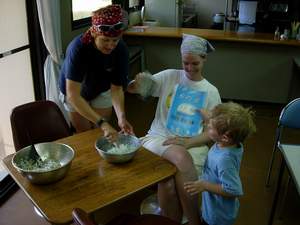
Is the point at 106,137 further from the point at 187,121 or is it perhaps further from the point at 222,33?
the point at 222,33

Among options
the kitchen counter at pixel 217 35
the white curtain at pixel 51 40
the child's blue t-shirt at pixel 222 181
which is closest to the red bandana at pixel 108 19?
the child's blue t-shirt at pixel 222 181

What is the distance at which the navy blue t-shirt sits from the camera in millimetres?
1834

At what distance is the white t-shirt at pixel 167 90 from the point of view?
195 centimetres

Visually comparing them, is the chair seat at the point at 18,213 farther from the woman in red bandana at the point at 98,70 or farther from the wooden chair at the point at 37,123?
the woman in red bandana at the point at 98,70

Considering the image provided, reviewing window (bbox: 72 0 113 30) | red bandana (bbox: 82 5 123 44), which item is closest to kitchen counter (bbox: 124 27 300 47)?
window (bbox: 72 0 113 30)

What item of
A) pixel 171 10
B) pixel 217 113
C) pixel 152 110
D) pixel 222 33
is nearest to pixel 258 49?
pixel 222 33

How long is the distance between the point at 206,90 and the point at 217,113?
509 mm

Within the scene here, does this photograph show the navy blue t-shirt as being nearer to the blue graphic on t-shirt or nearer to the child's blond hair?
the blue graphic on t-shirt

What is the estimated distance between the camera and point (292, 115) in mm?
2164

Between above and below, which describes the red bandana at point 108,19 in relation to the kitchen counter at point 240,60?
above

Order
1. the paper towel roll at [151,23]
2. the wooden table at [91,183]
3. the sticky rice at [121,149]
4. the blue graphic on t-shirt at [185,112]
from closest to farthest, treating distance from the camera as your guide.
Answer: the wooden table at [91,183], the sticky rice at [121,149], the blue graphic on t-shirt at [185,112], the paper towel roll at [151,23]

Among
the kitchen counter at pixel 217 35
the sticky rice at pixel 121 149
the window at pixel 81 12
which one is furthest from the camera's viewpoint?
the kitchen counter at pixel 217 35

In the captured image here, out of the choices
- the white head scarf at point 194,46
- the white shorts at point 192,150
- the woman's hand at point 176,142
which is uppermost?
the white head scarf at point 194,46

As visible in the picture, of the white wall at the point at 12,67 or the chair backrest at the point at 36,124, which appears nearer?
the chair backrest at the point at 36,124
